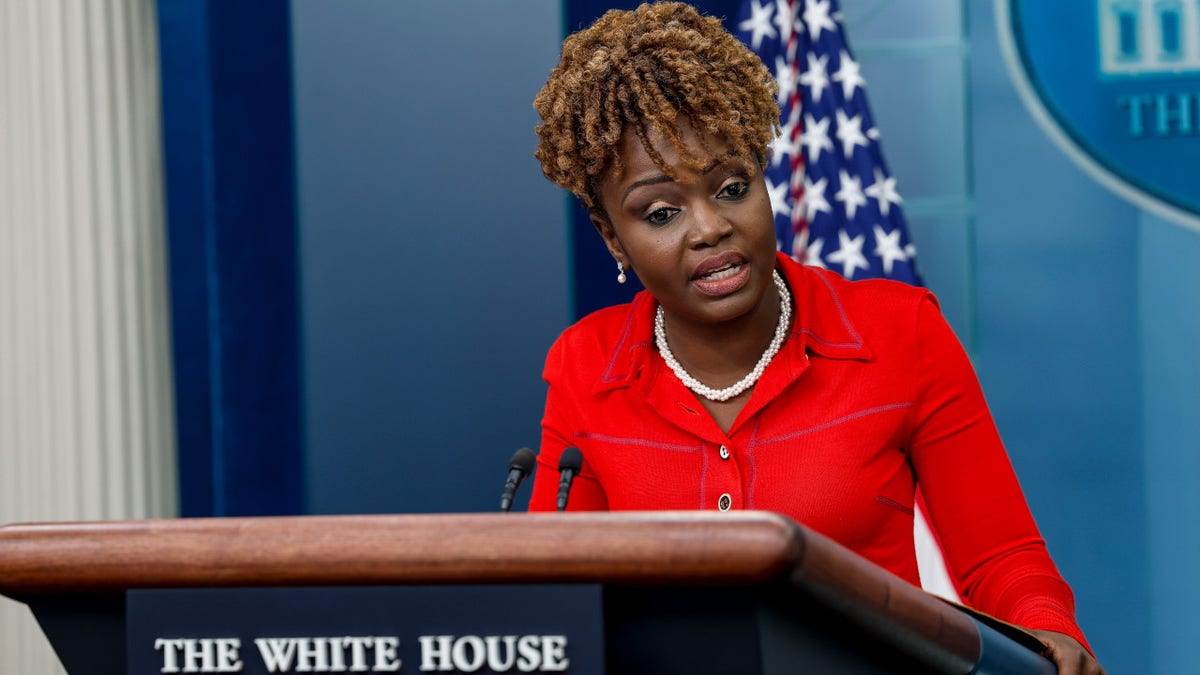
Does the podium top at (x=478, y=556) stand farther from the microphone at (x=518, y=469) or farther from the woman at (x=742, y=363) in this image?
the woman at (x=742, y=363)

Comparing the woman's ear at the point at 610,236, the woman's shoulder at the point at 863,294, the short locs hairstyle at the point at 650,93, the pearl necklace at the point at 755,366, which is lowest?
the pearl necklace at the point at 755,366

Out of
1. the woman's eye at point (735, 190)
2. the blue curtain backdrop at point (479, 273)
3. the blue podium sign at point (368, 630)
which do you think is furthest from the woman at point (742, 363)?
the blue curtain backdrop at point (479, 273)

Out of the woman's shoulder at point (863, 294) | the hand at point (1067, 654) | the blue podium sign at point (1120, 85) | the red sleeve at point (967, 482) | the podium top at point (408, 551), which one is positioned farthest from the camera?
the blue podium sign at point (1120, 85)

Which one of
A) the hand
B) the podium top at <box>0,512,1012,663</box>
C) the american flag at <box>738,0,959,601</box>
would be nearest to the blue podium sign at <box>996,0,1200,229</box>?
the american flag at <box>738,0,959,601</box>

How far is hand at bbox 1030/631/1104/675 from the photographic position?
128cm

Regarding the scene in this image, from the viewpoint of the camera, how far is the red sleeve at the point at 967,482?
1591mm

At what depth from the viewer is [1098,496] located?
3443 mm

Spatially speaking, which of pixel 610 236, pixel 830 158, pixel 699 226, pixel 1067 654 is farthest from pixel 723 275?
pixel 830 158

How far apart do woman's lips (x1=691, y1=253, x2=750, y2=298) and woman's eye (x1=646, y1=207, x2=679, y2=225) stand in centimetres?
7

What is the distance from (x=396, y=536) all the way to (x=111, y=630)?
25 centimetres

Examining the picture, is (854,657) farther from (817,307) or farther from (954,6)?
(954,6)

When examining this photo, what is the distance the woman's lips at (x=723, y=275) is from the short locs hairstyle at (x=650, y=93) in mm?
121

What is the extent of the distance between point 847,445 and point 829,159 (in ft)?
5.47

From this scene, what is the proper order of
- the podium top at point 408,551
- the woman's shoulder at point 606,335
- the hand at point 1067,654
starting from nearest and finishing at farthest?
1. the podium top at point 408,551
2. the hand at point 1067,654
3. the woman's shoulder at point 606,335
